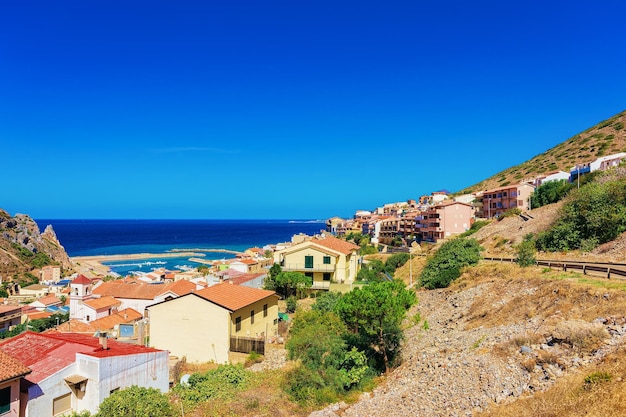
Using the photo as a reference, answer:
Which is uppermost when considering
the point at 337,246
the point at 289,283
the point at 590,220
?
the point at 590,220

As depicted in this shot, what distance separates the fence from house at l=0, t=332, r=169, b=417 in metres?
5.46

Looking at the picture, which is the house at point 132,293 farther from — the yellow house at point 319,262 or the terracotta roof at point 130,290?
the yellow house at point 319,262

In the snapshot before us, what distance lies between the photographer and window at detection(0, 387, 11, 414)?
1282 centimetres

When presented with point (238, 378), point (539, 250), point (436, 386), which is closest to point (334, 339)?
point (238, 378)

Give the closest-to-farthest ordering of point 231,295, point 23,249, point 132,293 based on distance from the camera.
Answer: point 231,295, point 132,293, point 23,249

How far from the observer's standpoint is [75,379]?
15359 mm

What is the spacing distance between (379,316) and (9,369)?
14006mm

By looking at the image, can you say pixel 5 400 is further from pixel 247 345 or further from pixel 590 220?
pixel 590 220

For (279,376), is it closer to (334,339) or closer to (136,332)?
(334,339)

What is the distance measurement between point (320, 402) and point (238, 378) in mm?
4503

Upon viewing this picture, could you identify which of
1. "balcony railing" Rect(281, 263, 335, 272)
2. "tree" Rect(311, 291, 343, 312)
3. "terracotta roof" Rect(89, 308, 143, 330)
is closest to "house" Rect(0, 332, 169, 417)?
"tree" Rect(311, 291, 343, 312)

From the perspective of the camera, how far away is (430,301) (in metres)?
30.2

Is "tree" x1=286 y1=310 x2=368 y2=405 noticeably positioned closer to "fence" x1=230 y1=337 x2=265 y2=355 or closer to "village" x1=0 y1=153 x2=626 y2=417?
"fence" x1=230 y1=337 x2=265 y2=355

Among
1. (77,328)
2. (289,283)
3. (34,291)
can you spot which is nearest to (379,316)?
(289,283)
